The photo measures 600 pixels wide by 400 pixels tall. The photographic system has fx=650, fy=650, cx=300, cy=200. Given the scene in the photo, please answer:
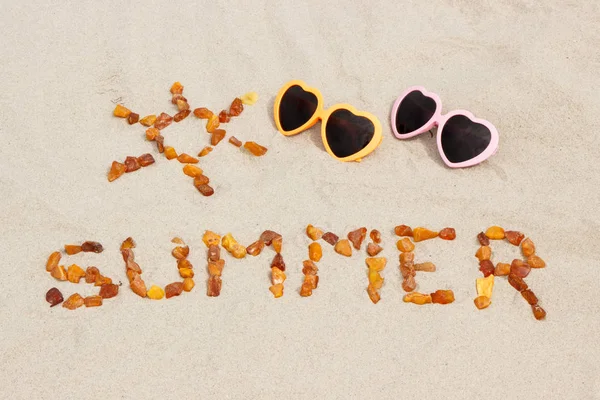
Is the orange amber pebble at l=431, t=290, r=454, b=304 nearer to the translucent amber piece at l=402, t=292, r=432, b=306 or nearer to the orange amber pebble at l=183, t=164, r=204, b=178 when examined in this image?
the translucent amber piece at l=402, t=292, r=432, b=306

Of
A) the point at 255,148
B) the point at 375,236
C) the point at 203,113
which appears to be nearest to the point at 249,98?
the point at 203,113

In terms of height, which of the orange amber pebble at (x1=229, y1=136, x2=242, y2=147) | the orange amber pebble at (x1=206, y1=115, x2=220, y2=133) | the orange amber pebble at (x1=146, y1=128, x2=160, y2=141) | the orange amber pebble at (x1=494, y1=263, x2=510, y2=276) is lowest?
the orange amber pebble at (x1=494, y1=263, x2=510, y2=276)

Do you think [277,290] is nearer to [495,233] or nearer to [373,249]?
[373,249]

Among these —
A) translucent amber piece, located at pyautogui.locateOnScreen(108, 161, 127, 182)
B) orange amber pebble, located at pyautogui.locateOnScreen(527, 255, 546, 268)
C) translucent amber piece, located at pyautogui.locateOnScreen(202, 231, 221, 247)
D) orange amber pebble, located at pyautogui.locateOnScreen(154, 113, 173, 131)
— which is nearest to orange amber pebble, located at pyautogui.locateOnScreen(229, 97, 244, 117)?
orange amber pebble, located at pyautogui.locateOnScreen(154, 113, 173, 131)

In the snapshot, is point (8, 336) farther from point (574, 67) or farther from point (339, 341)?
point (574, 67)

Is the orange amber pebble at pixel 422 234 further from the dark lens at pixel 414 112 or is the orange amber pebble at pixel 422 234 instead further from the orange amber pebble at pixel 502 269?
the dark lens at pixel 414 112

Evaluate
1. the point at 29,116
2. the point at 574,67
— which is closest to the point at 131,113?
the point at 29,116
